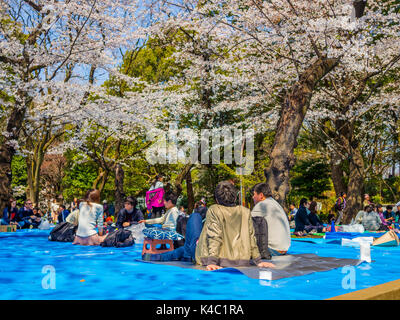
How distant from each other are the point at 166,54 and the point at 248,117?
6833 mm

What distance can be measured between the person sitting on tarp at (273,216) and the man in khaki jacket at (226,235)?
1146 mm

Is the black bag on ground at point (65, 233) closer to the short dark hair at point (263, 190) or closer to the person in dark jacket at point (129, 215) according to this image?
the person in dark jacket at point (129, 215)

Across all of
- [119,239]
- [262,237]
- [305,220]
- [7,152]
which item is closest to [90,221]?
[119,239]

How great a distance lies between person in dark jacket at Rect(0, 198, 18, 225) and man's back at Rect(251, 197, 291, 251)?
977cm

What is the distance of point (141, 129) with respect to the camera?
2330 cm

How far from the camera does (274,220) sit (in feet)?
21.5

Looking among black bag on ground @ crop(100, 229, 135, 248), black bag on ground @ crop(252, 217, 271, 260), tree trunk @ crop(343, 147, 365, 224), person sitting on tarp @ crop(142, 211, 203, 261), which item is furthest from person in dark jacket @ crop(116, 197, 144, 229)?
tree trunk @ crop(343, 147, 365, 224)

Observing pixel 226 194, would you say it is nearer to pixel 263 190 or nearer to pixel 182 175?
pixel 263 190

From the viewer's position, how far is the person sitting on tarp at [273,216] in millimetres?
6509

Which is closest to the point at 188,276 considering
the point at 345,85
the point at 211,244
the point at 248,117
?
the point at 211,244

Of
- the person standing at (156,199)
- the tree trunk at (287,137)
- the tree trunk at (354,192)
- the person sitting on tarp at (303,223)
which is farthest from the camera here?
the tree trunk at (354,192)

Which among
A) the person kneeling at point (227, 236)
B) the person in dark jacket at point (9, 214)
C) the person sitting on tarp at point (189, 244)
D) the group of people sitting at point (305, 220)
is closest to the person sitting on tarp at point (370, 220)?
the group of people sitting at point (305, 220)

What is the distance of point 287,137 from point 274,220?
4256 mm
